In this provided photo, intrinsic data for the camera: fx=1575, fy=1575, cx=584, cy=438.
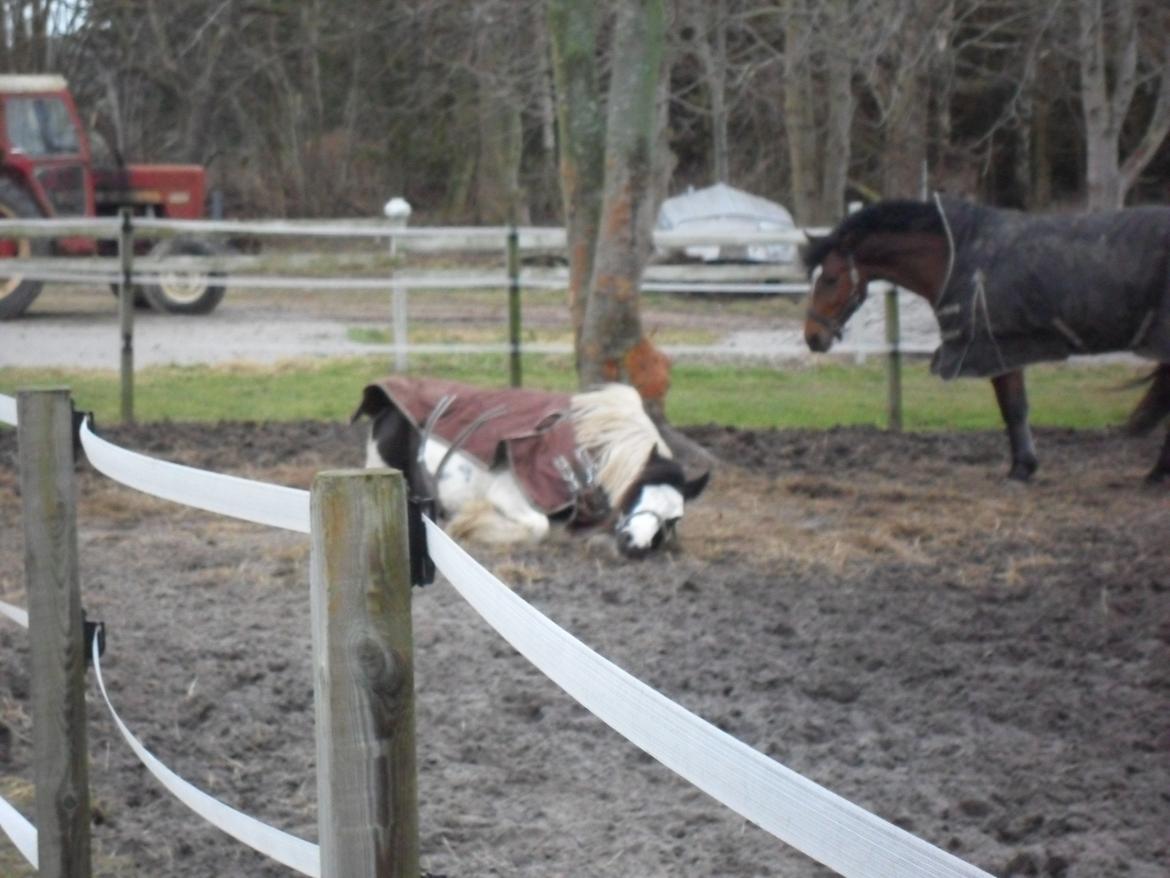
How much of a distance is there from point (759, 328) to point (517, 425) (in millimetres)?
9931

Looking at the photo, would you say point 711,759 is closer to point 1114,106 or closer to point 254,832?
point 254,832

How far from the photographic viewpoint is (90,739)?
161 inches

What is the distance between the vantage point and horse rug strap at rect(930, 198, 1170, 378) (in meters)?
7.63

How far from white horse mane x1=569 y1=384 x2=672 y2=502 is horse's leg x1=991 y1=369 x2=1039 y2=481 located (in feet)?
8.16

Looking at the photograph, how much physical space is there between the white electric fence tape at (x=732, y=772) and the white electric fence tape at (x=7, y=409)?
1752mm

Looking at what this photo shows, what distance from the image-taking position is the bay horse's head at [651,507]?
19.8ft

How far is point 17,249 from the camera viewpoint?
53.3 feet

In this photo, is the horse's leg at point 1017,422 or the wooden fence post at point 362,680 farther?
the horse's leg at point 1017,422

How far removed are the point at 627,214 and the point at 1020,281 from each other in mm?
1978

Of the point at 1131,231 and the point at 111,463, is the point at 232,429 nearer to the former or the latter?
the point at 1131,231

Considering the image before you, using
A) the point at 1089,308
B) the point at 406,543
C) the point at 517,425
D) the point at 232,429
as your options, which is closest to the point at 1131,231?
the point at 1089,308

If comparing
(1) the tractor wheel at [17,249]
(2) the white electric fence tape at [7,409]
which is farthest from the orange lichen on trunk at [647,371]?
(1) the tractor wheel at [17,249]

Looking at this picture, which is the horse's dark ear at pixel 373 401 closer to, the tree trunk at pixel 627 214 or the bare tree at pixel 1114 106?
the tree trunk at pixel 627 214

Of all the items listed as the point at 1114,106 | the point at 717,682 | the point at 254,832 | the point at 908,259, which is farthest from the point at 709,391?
the point at 254,832
